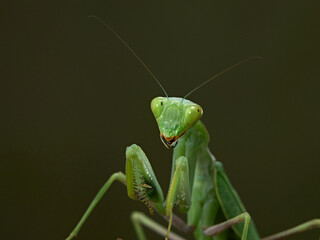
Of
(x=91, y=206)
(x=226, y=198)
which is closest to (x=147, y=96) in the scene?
(x=226, y=198)

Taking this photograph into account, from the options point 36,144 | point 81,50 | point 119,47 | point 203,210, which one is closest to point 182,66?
point 119,47

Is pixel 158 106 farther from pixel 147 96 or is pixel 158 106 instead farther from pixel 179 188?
pixel 147 96

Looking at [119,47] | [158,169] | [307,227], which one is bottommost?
[307,227]

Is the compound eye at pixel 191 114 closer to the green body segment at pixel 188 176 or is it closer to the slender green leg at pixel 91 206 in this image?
the green body segment at pixel 188 176

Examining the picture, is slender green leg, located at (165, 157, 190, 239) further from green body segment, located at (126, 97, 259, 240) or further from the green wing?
the green wing

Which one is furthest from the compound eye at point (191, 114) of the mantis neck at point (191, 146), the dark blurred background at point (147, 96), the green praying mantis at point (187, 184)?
the dark blurred background at point (147, 96)

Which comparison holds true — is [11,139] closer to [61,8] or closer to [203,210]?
[61,8]
